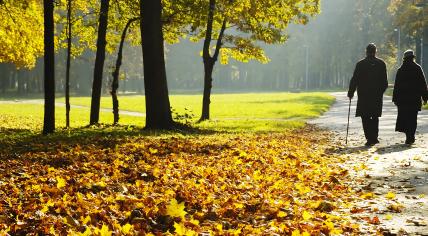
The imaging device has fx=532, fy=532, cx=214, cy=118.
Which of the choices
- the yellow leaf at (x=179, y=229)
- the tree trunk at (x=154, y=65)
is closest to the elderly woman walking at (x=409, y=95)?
the tree trunk at (x=154, y=65)

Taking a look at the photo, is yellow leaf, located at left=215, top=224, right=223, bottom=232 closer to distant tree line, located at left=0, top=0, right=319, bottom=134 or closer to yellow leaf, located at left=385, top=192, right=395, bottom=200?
yellow leaf, located at left=385, top=192, right=395, bottom=200

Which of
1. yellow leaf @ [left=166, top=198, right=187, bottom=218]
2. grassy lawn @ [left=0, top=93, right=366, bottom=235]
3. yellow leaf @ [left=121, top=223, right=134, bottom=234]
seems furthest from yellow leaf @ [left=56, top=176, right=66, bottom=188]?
yellow leaf @ [left=121, top=223, right=134, bottom=234]

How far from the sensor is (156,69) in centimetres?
1506

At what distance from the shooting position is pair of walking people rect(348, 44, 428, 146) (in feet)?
44.1

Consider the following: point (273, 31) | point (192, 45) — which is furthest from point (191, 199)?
point (192, 45)

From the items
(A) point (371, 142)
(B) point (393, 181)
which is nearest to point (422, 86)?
(A) point (371, 142)

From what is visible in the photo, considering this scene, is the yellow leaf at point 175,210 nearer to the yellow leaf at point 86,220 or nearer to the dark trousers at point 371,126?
the yellow leaf at point 86,220

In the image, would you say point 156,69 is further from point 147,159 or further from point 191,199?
point 191,199

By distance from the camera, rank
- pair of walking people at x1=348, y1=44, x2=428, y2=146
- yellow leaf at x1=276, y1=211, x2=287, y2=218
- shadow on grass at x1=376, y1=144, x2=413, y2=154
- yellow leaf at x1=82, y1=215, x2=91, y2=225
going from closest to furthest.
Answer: yellow leaf at x1=82, y1=215, x2=91, y2=225
yellow leaf at x1=276, y1=211, x2=287, y2=218
shadow on grass at x1=376, y1=144, x2=413, y2=154
pair of walking people at x1=348, y1=44, x2=428, y2=146

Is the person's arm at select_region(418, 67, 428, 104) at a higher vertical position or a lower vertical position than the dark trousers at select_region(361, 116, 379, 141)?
higher

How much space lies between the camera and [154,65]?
15031mm

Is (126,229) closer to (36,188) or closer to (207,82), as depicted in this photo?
(36,188)

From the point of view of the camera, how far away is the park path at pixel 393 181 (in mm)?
5805

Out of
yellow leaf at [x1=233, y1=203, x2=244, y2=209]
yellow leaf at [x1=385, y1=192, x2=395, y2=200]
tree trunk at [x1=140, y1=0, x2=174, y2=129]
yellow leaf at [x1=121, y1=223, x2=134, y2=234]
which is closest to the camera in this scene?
yellow leaf at [x1=121, y1=223, x2=134, y2=234]
